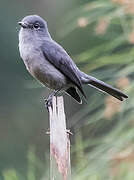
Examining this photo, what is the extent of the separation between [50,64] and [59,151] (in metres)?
1.72

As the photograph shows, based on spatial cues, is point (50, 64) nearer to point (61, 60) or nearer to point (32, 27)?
point (61, 60)

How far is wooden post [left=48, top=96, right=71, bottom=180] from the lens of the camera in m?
3.65

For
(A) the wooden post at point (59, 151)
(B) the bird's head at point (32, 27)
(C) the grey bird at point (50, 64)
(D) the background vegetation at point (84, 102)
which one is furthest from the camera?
(B) the bird's head at point (32, 27)

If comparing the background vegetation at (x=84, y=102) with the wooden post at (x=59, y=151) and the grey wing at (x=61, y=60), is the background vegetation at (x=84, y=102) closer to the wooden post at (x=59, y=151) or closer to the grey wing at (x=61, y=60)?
the grey wing at (x=61, y=60)

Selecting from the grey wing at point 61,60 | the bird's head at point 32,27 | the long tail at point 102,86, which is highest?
the bird's head at point 32,27

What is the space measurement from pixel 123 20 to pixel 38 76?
0.70 m

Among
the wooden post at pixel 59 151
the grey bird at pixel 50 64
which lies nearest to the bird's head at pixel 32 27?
the grey bird at pixel 50 64

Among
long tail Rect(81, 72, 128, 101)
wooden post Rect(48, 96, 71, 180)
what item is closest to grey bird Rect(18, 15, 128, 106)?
long tail Rect(81, 72, 128, 101)

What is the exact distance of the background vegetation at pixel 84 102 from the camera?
4758mm

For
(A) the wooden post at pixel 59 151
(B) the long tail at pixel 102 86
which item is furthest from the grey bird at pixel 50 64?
(A) the wooden post at pixel 59 151

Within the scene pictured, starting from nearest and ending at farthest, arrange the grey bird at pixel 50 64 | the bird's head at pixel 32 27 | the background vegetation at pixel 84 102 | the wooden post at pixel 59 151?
the wooden post at pixel 59 151
the background vegetation at pixel 84 102
the grey bird at pixel 50 64
the bird's head at pixel 32 27

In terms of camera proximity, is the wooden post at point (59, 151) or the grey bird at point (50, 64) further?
the grey bird at point (50, 64)

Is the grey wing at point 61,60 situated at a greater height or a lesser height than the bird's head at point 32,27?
lesser

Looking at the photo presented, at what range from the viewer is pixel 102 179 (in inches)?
185
